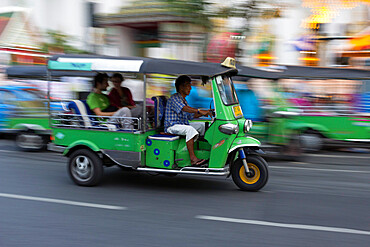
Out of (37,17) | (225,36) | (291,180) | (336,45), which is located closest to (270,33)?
(225,36)

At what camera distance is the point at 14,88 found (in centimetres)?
1112

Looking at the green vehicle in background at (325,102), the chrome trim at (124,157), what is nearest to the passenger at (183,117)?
Result: the chrome trim at (124,157)

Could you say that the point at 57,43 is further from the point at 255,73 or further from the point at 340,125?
the point at 340,125

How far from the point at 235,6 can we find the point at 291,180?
6.47 meters

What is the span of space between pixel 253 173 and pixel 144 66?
235 centimetres

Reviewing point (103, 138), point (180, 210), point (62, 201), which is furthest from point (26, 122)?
point (180, 210)

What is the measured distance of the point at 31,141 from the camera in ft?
33.4

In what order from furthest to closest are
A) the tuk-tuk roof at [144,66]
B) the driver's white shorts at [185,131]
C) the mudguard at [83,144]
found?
the mudguard at [83,144]
the driver's white shorts at [185,131]
the tuk-tuk roof at [144,66]

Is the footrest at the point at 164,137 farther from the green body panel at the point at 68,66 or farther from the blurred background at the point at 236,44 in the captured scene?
the green body panel at the point at 68,66

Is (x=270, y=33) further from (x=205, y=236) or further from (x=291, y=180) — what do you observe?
(x=205, y=236)

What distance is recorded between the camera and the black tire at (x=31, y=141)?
33.4 ft

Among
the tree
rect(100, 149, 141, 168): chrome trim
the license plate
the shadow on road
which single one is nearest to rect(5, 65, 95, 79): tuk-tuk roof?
the shadow on road

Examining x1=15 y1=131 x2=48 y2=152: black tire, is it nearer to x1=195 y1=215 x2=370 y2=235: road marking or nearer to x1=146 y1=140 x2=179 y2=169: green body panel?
x1=146 y1=140 x2=179 y2=169: green body panel

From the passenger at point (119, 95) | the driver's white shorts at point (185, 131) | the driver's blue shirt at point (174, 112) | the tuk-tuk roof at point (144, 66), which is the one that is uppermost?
the tuk-tuk roof at point (144, 66)
